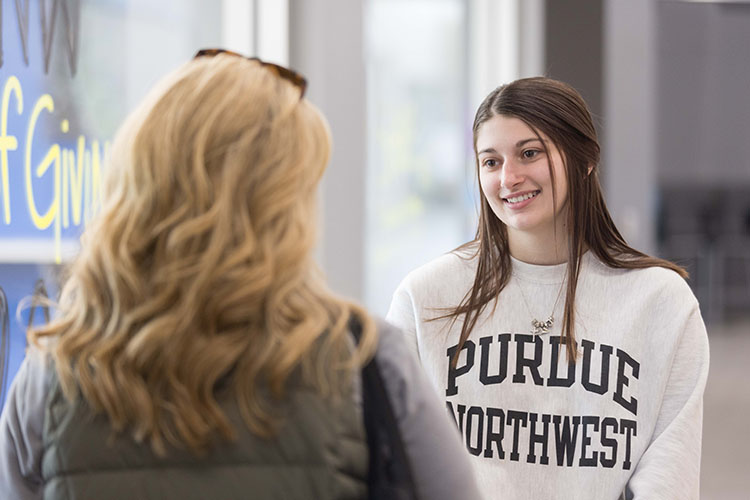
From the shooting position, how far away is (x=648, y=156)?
5.25m

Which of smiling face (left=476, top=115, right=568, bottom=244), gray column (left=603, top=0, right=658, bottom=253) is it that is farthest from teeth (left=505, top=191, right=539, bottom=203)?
gray column (left=603, top=0, right=658, bottom=253)

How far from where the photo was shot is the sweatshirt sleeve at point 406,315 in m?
1.90

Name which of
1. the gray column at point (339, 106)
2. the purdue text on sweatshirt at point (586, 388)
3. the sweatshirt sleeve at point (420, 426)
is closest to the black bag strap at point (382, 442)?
the sweatshirt sleeve at point (420, 426)

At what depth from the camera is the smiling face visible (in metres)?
1.84

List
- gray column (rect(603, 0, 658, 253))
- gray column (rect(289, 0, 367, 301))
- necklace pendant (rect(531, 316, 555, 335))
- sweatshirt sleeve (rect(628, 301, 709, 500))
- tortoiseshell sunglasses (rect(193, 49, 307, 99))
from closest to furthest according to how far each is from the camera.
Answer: tortoiseshell sunglasses (rect(193, 49, 307, 99)) < sweatshirt sleeve (rect(628, 301, 709, 500)) < necklace pendant (rect(531, 316, 555, 335)) < gray column (rect(289, 0, 367, 301)) < gray column (rect(603, 0, 658, 253))

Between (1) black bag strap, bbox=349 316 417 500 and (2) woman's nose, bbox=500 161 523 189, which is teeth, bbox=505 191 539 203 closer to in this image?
(2) woman's nose, bbox=500 161 523 189

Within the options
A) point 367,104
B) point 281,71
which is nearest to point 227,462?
point 281,71

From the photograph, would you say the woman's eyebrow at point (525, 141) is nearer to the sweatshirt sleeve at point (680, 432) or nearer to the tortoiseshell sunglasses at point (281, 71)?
the sweatshirt sleeve at point (680, 432)

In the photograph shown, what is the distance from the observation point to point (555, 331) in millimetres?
1831

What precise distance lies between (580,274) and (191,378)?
1047mm

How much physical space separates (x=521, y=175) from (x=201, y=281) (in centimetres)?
96

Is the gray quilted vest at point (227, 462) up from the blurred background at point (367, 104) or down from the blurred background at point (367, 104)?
down

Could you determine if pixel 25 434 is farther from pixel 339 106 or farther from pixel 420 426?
pixel 339 106

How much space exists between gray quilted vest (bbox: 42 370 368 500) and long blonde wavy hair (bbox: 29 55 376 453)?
0.02 m
